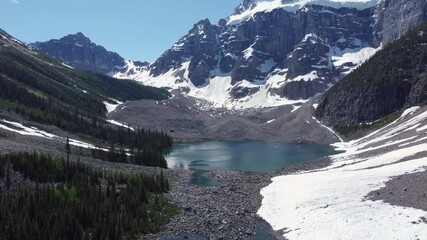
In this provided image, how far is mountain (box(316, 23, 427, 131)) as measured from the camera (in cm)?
15175

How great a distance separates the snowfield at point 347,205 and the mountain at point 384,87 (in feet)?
241

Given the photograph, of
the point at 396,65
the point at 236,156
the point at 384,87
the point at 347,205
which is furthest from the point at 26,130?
the point at 396,65

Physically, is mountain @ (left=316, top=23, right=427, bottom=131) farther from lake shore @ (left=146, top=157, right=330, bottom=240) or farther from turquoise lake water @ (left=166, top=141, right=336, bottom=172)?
lake shore @ (left=146, top=157, right=330, bottom=240)

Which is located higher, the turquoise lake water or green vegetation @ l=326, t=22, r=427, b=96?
green vegetation @ l=326, t=22, r=427, b=96

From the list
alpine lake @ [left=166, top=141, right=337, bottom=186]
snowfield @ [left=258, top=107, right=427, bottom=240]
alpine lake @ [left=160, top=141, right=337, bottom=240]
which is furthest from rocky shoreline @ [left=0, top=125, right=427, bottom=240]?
alpine lake @ [left=166, top=141, right=337, bottom=186]

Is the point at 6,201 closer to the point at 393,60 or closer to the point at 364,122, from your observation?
the point at 364,122

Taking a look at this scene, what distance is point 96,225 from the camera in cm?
4553

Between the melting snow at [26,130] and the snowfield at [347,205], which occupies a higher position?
the melting snow at [26,130]

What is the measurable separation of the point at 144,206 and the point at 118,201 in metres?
3.86

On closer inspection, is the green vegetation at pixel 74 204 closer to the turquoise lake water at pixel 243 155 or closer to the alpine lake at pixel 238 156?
the alpine lake at pixel 238 156

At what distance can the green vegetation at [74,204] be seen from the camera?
143 feet

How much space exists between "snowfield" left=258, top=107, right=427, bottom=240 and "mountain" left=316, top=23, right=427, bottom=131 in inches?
2892

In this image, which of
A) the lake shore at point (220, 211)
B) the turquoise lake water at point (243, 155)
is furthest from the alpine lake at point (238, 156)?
the lake shore at point (220, 211)

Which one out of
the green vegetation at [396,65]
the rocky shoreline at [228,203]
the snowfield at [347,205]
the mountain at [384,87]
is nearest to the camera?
the snowfield at [347,205]
